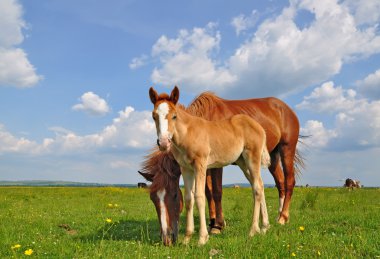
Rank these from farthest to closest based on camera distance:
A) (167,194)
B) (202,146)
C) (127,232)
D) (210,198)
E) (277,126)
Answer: (277,126), (127,232), (210,198), (167,194), (202,146)

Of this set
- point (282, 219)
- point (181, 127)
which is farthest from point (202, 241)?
point (282, 219)

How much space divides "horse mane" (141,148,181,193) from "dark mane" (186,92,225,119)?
1536 mm

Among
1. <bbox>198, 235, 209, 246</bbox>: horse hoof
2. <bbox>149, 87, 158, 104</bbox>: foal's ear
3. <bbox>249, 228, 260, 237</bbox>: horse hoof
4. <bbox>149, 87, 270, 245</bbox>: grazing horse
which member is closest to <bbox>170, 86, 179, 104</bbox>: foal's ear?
<bbox>149, 87, 270, 245</bbox>: grazing horse

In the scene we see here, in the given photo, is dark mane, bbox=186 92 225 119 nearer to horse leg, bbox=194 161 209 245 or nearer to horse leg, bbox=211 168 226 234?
horse leg, bbox=211 168 226 234

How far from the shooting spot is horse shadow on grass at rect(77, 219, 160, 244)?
856 centimetres

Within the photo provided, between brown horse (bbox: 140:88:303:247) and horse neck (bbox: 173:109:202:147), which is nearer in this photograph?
horse neck (bbox: 173:109:202:147)

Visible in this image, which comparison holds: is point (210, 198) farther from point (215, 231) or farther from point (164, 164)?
point (164, 164)

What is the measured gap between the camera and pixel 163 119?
19.7ft

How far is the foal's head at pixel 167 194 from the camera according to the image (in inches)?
279

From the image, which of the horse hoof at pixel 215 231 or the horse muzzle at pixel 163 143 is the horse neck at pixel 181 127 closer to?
the horse muzzle at pixel 163 143

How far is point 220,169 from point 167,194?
6.24 feet

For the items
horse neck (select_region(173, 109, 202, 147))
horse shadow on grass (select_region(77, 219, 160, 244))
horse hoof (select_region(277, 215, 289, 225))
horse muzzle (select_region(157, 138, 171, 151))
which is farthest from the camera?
horse hoof (select_region(277, 215, 289, 225))

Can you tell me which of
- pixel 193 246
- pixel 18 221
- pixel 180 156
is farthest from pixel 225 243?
pixel 18 221

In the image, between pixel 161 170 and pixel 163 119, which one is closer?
pixel 163 119
